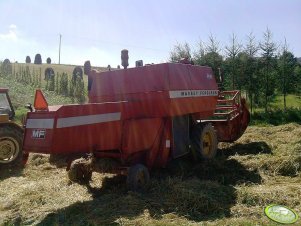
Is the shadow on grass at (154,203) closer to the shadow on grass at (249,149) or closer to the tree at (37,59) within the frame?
the shadow on grass at (249,149)

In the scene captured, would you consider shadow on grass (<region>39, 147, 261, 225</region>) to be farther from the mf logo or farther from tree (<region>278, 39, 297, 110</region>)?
tree (<region>278, 39, 297, 110</region>)

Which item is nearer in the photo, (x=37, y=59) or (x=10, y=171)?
(x=10, y=171)

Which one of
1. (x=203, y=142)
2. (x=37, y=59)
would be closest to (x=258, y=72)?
(x=203, y=142)

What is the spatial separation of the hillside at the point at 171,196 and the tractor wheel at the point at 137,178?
0.40ft

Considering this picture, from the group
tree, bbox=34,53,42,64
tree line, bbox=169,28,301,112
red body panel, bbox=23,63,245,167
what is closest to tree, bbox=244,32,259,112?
tree line, bbox=169,28,301,112

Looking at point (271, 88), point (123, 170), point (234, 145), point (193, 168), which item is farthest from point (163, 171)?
point (271, 88)

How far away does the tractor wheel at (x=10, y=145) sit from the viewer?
838 centimetres

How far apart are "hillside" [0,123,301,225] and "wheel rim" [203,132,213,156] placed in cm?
60

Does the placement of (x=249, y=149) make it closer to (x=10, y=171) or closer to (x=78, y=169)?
(x=78, y=169)

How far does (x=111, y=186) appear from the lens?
634cm

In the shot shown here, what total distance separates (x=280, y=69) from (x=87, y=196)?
52.9 feet

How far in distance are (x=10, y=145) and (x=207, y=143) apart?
4553mm

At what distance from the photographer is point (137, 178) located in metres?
5.75

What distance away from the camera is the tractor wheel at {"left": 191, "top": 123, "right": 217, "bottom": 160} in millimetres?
7895
